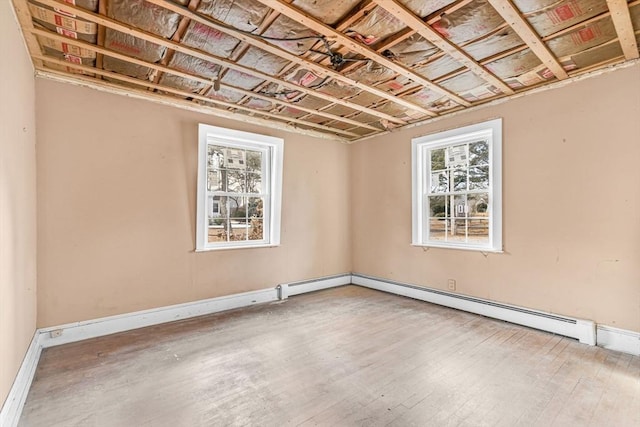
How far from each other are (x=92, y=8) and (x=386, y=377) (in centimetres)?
347

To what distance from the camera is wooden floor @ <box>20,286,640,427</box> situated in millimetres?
1948

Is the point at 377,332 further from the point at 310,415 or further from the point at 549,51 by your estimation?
the point at 549,51

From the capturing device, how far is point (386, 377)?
2.40m

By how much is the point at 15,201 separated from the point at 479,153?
4.73 m

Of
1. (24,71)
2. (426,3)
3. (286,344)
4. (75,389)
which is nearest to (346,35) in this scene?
(426,3)

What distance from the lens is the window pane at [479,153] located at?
12.9ft

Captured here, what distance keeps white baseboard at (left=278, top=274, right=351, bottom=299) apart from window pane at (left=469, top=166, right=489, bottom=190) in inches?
105

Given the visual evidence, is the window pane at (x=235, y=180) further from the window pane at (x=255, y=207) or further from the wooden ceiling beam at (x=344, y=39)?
the wooden ceiling beam at (x=344, y=39)

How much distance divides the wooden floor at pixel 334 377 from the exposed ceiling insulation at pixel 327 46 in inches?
106

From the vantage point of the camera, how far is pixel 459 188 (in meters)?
4.19

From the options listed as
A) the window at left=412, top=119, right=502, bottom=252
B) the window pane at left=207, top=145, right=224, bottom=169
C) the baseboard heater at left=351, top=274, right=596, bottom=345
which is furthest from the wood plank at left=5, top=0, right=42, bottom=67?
Result: the baseboard heater at left=351, top=274, right=596, bottom=345

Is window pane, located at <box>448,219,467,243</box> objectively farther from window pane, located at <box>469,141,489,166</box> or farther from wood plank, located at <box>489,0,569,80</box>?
wood plank, located at <box>489,0,569,80</box>

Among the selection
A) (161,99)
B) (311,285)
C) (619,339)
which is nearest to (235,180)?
(161,99)

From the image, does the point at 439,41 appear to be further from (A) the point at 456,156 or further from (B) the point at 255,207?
(B) the point at 255,207
